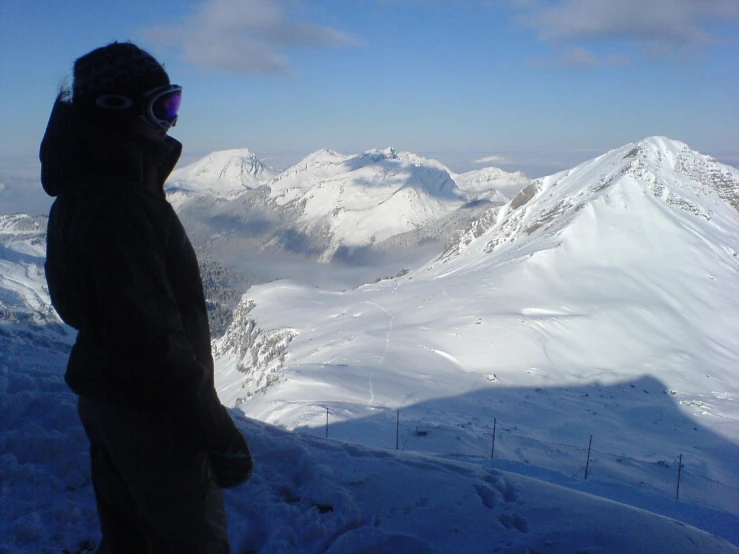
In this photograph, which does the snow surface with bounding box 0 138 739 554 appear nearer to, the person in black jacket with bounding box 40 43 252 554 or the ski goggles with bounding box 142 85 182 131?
the person in black jacket with bounding box 40 43 252 554

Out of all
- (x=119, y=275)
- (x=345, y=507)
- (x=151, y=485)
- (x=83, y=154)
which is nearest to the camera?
(x=119, y=275)

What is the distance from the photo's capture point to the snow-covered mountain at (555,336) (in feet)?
81.3

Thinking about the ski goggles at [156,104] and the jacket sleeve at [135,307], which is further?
the ski goggles at [156,104]

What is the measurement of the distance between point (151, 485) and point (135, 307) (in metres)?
0.86

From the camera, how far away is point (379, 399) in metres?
25.4

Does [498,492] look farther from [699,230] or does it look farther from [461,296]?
[699,230]

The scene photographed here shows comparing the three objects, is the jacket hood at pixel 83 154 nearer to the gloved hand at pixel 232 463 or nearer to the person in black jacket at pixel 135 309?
Answer: the person in black jacket at pixel 135 309

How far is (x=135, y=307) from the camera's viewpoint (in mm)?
1973

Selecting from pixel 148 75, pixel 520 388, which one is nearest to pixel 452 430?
pixel 520 388

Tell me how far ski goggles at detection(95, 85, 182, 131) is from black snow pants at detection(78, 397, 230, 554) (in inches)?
49.9

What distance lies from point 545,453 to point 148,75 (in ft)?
57.1

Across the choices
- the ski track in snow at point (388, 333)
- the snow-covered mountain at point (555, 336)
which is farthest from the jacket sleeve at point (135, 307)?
the ski track in snow at point (388, 333)

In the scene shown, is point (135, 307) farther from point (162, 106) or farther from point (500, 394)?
point (500, 394)

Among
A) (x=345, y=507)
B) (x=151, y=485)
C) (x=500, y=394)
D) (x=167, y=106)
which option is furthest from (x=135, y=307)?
(x=500, y=394)
